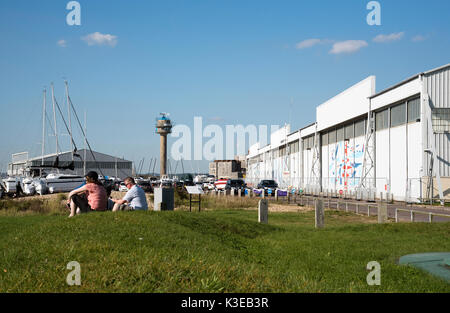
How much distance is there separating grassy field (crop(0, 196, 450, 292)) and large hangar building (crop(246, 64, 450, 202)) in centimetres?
2007

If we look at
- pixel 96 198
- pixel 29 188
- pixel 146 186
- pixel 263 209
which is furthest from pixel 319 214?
pixel 146 186

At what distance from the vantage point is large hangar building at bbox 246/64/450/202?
111 feet

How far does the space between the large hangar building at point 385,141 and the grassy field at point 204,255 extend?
20.1 metres

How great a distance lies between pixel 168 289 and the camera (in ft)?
18.4

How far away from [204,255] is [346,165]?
43.3 m

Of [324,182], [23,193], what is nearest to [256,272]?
[23,193]

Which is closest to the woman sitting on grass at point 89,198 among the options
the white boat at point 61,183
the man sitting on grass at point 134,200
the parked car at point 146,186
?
the man sitting on grass at point 134,200

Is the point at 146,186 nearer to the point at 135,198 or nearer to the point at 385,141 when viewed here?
the point at 385,141

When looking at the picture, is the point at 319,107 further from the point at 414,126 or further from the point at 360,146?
the point at 414,126

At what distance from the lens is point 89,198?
13.1 m

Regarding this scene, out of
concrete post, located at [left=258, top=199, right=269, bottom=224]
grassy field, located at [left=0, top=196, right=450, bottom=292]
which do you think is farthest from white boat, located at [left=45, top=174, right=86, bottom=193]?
grassy field, located at [left=0, top=196, right=450, bottom=292]

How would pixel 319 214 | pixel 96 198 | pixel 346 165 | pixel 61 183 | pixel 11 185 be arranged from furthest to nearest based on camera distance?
pixel 61 183
pixel 346 165
pixel 11 185
pixel 319 214
pixel 96 198

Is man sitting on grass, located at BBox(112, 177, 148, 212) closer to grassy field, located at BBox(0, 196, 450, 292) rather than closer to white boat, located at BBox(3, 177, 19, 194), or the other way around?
grassy field, located at BBox(0, 196, 450, 292)
